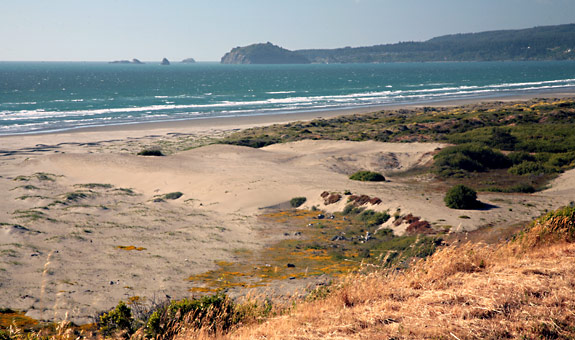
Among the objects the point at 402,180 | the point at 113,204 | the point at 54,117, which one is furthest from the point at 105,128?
the point at 402,180

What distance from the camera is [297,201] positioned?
24.2 metres

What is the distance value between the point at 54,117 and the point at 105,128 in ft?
46.3

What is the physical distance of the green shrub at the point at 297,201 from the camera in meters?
24.0

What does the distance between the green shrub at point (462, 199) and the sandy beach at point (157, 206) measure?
0.65 metres

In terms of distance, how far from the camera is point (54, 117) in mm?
66000

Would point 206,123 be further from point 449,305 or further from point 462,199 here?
point 449,305

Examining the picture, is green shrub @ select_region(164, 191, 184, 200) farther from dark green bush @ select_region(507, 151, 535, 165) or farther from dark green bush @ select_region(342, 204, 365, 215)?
dark green bush @ select_region(507, 151, 535, 165)

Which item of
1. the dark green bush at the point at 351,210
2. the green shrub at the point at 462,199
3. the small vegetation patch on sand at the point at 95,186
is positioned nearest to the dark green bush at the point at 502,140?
the green shrub at the point at 462,199

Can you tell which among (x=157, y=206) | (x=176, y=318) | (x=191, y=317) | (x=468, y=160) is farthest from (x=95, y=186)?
(x=468, y=160)

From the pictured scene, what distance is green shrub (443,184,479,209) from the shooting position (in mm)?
20359

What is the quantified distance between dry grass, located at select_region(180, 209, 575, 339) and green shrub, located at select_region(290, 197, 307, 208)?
15.0 m

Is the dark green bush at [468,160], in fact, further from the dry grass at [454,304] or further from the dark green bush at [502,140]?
the dry grass at [454,304]

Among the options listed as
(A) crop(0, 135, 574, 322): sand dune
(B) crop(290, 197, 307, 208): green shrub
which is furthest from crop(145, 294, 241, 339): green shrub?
(B) crop(290, 197, 307, 208): green shrub

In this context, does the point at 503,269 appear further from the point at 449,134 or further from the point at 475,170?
the point at 449,134
